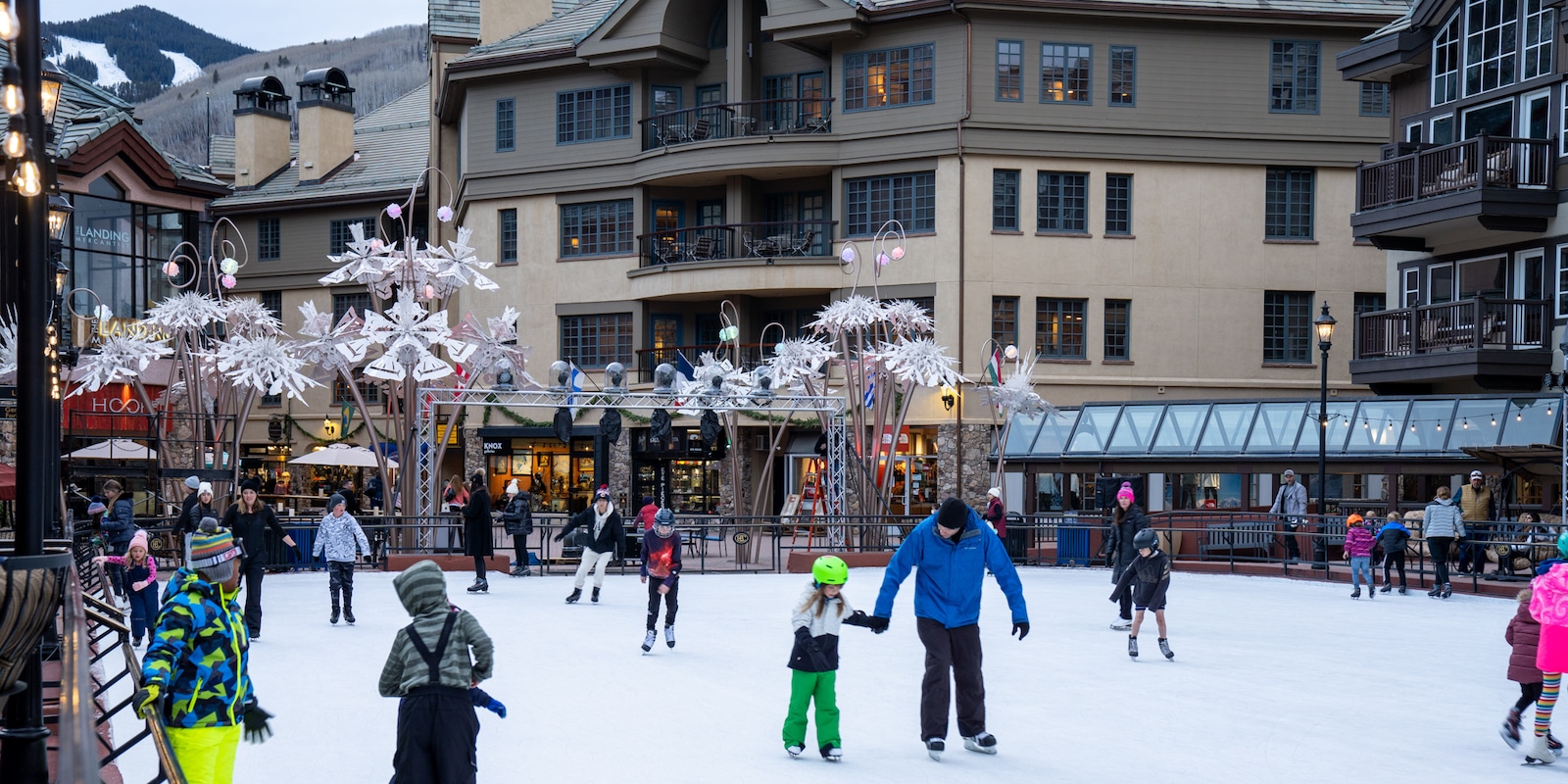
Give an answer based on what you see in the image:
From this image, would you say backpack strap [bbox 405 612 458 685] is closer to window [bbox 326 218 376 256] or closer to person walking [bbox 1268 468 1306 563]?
person walking [bbox 1268 468 1306 563]

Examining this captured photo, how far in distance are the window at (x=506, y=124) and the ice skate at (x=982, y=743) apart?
123ft

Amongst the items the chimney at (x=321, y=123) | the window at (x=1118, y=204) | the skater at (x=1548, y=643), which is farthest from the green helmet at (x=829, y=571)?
the chimney at (x=321, y=123)

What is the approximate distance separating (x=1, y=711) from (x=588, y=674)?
7.26 meters

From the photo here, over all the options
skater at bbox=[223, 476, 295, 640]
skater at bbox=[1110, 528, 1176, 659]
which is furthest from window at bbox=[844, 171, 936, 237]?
skater at bbox=[1110, 528, 1176, 659]

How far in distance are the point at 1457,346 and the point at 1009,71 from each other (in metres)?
13.5

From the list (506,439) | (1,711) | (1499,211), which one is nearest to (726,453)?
(506,439)

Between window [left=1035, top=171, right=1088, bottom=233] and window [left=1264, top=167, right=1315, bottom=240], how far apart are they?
16.8 ft

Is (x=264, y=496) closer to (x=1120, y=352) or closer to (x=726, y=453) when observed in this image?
(x=726, y=453)

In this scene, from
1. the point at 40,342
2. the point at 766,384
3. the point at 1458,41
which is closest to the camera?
the point at 40,342

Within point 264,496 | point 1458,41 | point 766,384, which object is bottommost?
point 264,496

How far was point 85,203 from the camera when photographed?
38.8 m

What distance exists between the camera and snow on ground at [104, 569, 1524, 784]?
10.2 m

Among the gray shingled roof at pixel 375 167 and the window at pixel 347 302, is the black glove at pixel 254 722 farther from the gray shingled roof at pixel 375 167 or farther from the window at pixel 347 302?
the window at pixel 347 302

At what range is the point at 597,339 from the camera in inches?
1742
